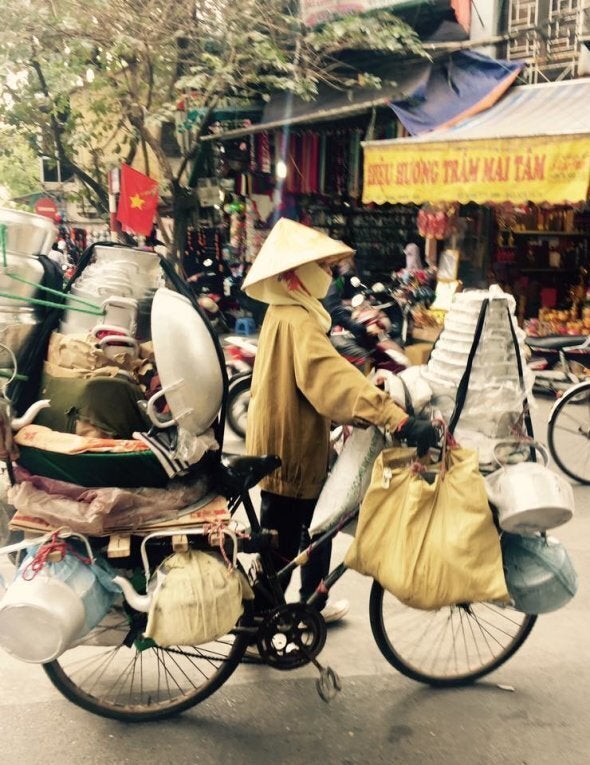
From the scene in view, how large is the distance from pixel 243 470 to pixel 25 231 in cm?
115

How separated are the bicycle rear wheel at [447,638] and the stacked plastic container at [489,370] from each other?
75 cm

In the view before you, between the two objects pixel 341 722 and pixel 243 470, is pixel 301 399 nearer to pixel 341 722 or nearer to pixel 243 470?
pixel 243 470

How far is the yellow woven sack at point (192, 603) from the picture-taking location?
233 centimetres

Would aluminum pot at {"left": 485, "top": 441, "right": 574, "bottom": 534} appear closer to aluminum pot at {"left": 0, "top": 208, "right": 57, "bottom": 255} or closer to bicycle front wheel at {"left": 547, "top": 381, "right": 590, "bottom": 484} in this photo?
aluminum pot at {"left": 0, "top": 208, "right": 57, "bottom": 255}

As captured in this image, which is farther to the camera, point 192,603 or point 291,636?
point 291,636

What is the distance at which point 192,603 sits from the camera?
2.33 metres

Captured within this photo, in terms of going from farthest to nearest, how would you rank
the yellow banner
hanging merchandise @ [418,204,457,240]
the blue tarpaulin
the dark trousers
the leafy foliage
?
the leafy foliage < hanging merchandise @ [418,204,457,240] < the blue tarpaulin < the yellow banner < the dark trousers

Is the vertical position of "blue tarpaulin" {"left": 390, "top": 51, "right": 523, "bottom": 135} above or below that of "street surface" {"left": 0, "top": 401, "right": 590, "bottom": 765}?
above

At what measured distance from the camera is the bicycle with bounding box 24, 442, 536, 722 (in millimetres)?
2654

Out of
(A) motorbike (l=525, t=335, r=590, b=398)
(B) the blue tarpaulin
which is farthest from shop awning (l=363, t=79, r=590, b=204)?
(A) motorbike (l=525, t=335, r=590, b=398)

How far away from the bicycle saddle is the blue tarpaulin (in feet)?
25.1

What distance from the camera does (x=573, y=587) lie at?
2600 millimetres

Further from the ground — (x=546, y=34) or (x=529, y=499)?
(x=546, y=34)

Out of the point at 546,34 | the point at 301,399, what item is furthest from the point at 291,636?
the point at 546,34
